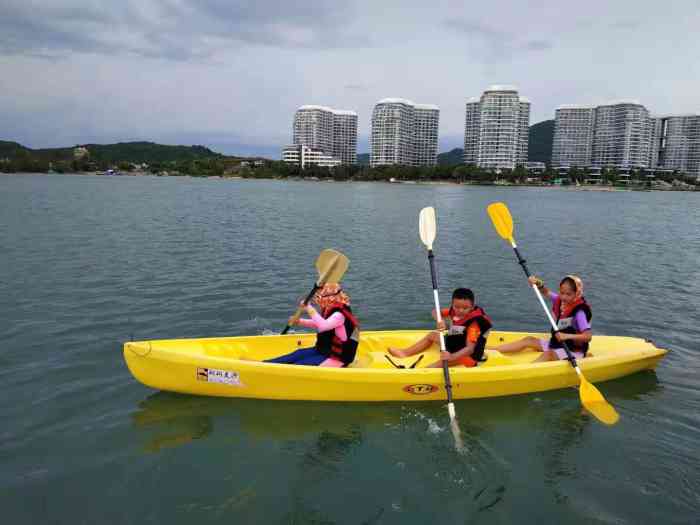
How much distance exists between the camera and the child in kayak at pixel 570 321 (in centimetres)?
746

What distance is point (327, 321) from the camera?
6.50m

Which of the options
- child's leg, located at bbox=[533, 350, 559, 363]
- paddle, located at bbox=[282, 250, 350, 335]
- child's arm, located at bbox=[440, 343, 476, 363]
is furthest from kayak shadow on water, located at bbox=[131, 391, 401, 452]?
child's leg, located at bbox=[533, 350, 559, 363]

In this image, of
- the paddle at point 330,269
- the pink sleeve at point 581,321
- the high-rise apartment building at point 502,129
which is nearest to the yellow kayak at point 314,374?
the pink sleeve at point 581,321

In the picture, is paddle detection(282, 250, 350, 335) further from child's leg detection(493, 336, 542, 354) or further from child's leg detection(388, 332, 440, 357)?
child's leg detection(493, 336, 542, 354)

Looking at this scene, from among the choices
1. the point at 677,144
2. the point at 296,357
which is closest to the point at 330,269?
the point at 296,357

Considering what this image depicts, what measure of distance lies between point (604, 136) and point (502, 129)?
119 feet

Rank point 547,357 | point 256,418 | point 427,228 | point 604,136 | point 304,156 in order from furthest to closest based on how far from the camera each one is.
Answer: point 604,136 < point 304,156 < point 427,228 < point 547,357 < point 256,418

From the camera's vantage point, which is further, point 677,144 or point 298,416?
point 677,144

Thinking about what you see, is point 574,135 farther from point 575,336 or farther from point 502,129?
point 575,336

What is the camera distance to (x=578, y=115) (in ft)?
626

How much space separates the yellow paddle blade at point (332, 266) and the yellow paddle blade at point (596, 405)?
137 inches

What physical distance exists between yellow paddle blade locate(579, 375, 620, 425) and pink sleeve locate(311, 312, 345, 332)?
3.29 metres

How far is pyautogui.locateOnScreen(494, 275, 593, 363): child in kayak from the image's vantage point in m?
7.46

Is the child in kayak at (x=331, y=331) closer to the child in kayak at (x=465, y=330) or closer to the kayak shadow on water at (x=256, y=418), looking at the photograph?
the kayak shadow on water at (x=256, y=418)
